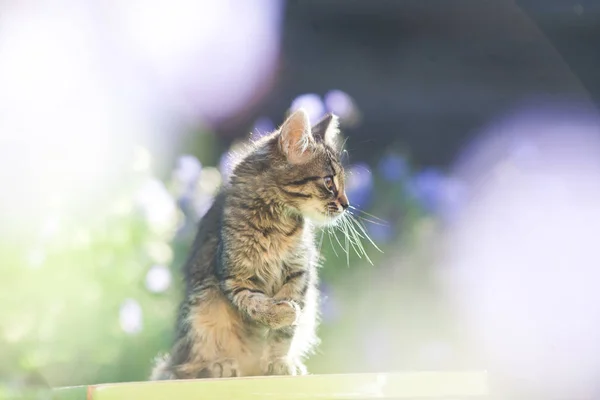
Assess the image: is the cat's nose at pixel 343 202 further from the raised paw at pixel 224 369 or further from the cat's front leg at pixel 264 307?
the raised paw at pixel 224 369

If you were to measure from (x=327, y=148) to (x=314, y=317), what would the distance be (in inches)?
13.0

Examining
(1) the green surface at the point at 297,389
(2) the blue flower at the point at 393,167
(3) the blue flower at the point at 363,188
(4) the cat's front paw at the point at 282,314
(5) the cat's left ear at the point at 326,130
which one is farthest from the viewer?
(2) the blue flower at the point at 393,167

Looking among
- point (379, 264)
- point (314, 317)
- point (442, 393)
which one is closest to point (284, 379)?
point (442, 393)

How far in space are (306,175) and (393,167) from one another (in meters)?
0.80

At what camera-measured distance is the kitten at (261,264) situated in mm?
1118

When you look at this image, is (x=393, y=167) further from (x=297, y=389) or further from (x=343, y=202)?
(x=297, y=389)

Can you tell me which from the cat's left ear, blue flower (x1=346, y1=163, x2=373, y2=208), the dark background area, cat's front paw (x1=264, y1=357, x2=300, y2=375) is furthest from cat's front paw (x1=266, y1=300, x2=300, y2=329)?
the dark background area

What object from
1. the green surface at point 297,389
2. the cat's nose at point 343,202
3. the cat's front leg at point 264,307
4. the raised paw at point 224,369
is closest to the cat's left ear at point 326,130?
the cat's nose at point 343,202

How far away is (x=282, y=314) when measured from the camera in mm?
1059

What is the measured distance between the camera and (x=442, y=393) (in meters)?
0.81

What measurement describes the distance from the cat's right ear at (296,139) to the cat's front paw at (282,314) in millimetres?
273

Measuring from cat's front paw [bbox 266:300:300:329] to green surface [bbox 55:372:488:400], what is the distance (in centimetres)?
25

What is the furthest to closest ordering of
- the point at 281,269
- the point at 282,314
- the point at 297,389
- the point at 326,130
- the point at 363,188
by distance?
the point at 363,188, the point at 326,130, the point at 281,269, the point at 282,314, the point at 297,389

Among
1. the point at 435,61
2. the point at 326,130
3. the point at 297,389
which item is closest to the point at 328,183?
the point at 326,130
